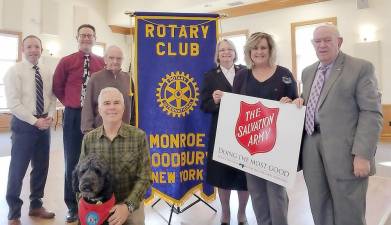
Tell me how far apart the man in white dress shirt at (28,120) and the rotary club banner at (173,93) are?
869 mm

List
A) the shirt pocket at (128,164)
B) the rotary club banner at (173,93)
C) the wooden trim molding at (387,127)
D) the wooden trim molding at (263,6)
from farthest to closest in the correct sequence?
the wooden trim molding at (263,6)
the wooden trim molding at (387,127)
the rotary club banner at (173,93)
the shirt pocket at (128,164)

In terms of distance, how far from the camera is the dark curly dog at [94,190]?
174 centimetres

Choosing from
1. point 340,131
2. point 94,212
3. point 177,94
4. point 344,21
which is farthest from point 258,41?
point 344,21

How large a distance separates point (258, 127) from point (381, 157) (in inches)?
185

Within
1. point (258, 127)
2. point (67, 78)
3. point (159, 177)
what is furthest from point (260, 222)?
point (67, 78)

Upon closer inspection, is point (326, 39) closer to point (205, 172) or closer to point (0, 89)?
point (205, 172)

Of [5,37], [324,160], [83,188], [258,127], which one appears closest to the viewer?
[83,188]

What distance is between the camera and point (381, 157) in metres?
5.87

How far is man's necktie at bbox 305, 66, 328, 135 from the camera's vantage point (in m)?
1.89

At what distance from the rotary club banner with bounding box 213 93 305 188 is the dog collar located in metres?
0.88

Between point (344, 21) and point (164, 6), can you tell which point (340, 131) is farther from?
point (164, 6)

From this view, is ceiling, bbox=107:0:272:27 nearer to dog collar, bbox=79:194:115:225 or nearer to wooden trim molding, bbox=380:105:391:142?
wooden trim molding, bbox=380:105:391:142

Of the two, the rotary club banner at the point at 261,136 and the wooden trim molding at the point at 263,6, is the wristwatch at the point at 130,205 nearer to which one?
the rotary club banner at the point at 261,136

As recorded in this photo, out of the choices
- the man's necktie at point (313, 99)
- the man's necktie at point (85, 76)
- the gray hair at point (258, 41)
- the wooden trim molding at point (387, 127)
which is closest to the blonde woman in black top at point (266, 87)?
the gray hair at point (258, 41)
